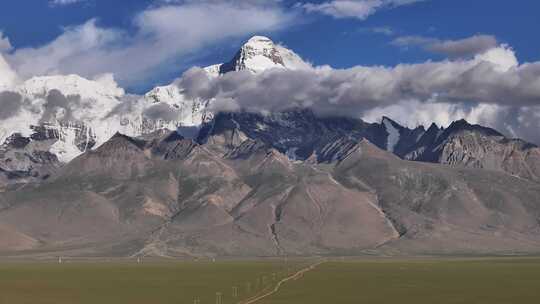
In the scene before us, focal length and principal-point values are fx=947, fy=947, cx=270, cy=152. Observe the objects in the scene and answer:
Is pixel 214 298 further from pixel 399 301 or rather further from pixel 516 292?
pixel 516 292

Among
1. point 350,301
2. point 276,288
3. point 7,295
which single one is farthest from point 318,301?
point 7,295

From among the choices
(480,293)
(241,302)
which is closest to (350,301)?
(241,302)

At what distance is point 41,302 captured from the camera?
16975 centimetres

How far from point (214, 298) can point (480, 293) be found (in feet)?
185

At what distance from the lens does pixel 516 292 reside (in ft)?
642

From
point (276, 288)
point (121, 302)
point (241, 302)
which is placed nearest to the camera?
point (241, 302)

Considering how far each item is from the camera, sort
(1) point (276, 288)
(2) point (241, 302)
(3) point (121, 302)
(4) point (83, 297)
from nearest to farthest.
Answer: (2) point (241, 302) < (3) point (121, 302) < (4) point (83, 297) < (1) point (276, 288)

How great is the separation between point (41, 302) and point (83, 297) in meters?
14.2

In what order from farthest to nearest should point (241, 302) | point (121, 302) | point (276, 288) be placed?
point (276, 288) → point (121, 302) → point (241, 302)

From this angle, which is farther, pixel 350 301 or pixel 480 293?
pixel 480 293

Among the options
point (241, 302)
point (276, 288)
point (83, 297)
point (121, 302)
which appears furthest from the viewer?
point (276, 288)

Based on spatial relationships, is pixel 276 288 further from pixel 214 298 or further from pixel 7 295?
pixel 7 295

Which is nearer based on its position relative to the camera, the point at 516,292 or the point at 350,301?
the point at 350,301

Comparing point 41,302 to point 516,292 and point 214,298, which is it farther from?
point 516,292
